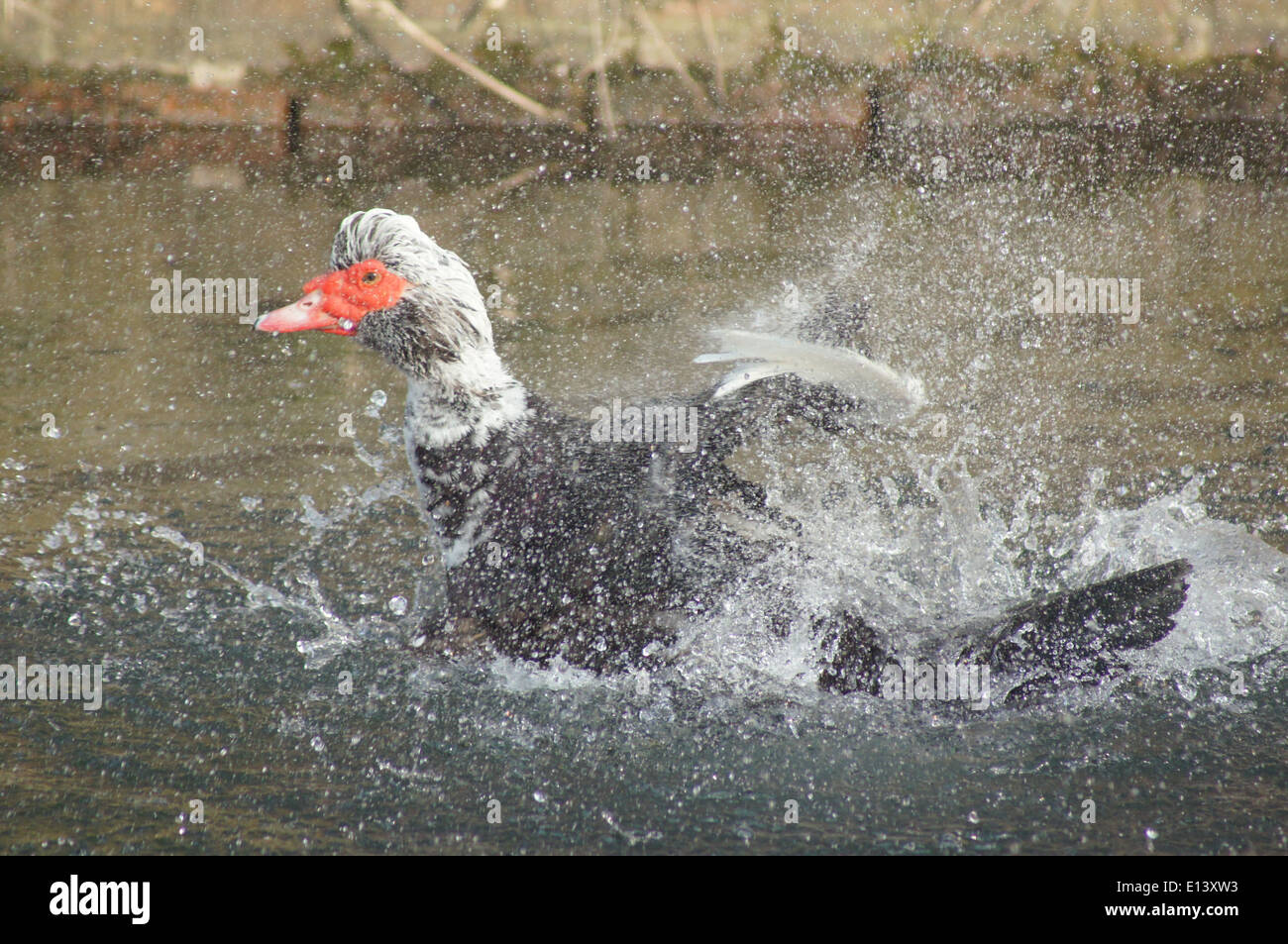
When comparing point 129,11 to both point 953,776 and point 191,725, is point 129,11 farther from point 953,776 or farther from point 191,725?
point 953,776

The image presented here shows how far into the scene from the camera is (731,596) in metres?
3.33

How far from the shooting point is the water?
9.27 feet

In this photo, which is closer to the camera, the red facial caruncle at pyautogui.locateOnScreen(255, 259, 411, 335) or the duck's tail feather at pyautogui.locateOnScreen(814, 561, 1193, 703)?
the duck's tail feather at pyautogui.locateOnScreen(814, 561, 1193, 703)

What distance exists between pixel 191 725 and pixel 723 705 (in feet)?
4.64

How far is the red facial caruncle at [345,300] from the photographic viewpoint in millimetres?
3539

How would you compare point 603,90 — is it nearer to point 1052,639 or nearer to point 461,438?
point 461,438

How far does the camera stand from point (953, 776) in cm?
291
